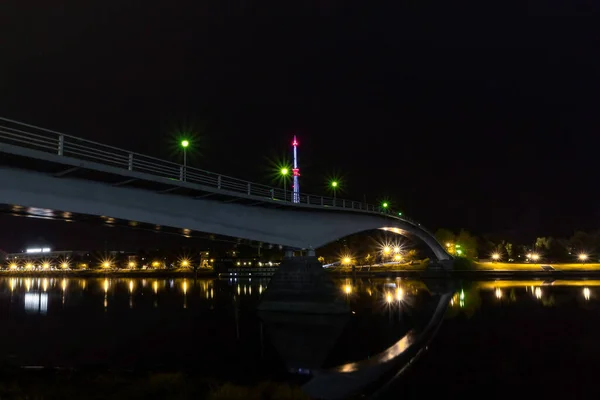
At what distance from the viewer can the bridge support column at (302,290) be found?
32.5 metres

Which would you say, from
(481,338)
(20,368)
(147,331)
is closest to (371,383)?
(481,338)

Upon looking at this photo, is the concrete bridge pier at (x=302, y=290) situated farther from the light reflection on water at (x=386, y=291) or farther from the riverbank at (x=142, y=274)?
the riverbank at (x=142, y=274)

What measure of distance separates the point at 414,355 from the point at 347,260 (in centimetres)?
11759

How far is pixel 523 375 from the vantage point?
13.7 meters

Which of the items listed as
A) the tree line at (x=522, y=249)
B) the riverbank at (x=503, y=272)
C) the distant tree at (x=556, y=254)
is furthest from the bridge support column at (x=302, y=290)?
the distant tree at (x=556, y=254)

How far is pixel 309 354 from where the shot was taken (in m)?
18.0

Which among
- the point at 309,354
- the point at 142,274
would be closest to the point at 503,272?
the point at 309,354

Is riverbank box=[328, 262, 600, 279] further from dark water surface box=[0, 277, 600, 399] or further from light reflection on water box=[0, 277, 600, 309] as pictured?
dark water surface box=[0, 277, 600, 399]

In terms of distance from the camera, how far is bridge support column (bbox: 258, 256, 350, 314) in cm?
3250

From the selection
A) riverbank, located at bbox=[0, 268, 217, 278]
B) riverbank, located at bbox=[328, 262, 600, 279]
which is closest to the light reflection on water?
riverbank, located at bbox=[328, 262, 600, 279]

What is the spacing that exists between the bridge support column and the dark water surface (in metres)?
1.89

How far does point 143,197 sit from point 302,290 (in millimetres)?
15679

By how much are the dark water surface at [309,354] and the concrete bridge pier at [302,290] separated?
1899 mm

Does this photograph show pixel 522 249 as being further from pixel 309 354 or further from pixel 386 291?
pixel 309 354
